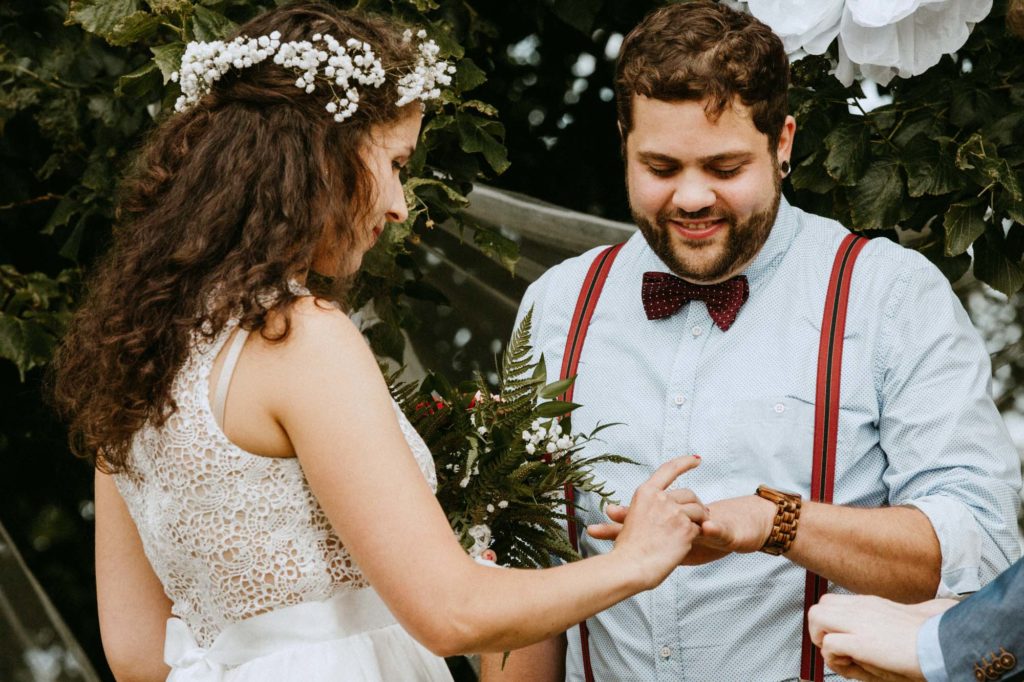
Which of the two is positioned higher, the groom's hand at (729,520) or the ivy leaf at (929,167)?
the ivy leaf at (929,167)

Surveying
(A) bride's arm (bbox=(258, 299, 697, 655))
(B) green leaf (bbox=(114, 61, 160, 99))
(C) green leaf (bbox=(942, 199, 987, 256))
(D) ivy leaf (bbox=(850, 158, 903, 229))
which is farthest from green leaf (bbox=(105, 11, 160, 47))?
(C) green leaf (bbox=(942, 199, 987, 256))

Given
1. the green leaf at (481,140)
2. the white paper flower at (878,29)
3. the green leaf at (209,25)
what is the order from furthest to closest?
the green leaf at (481,140) → the green leaf at (209,25) → the white paper flower at (878,29)

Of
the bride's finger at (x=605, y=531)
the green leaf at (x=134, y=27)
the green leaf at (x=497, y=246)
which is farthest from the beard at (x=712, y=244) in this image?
the green leaf at (x=134, y=27)

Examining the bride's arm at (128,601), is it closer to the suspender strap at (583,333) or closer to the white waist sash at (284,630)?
the white waist sash at (284,630)

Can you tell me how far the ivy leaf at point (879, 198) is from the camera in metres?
2.74

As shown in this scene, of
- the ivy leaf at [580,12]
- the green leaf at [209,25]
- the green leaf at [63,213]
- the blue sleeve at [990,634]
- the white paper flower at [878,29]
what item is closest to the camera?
the blue sleeve at [990,634]

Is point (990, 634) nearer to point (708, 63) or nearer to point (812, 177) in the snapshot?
point (708, 63)

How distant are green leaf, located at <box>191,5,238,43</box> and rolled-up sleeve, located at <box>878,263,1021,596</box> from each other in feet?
4.64

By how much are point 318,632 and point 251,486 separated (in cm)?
26

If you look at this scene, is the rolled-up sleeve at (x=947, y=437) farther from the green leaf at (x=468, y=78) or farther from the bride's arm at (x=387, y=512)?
the green leaf at (x=468, y=78)

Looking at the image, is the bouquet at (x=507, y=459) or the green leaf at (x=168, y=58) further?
the green leaf at (x=168, y=58)

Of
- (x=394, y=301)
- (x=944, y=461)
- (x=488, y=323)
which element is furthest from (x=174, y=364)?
(x=488, y=323)

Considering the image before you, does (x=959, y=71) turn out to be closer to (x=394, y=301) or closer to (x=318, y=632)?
(x=394, y=301)

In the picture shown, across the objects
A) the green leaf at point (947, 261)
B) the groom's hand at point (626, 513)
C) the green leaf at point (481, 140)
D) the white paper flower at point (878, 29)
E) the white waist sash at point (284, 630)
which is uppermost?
the white paper flower at point (878, 29)
